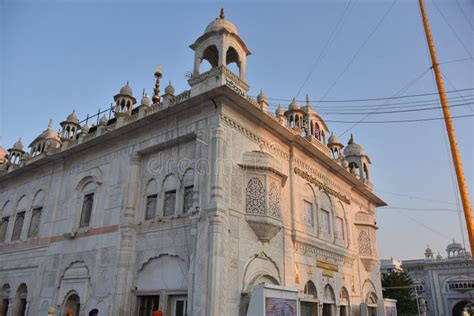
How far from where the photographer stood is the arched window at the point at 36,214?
19594mm

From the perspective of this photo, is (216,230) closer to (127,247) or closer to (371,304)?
(127,247)

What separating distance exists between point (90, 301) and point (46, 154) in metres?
9.30

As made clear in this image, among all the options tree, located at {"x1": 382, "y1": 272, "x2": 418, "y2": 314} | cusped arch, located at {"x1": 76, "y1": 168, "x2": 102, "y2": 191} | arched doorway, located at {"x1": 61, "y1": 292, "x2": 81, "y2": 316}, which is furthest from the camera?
tree, located at {"x1": 382, "y1": 272, "x2": 418, "y2": 314}

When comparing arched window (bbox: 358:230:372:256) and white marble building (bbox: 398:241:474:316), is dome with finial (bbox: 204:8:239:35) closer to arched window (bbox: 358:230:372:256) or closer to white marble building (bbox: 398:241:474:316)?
arched window (bbox: 358:230:372:256)

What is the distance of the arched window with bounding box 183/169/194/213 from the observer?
13.6 m

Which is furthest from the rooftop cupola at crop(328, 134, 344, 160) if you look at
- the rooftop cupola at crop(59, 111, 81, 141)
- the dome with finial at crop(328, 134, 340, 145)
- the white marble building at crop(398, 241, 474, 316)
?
the white marble building at crop(398, 241, 474, 316)

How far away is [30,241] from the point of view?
19.2 meters

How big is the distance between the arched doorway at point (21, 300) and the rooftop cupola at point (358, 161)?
Answer: 1979 centimetres

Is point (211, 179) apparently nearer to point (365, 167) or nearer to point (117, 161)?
point (117, 161)

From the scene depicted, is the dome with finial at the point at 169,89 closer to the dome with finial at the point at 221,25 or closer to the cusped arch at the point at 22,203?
the dome with finial at the point at 221,25

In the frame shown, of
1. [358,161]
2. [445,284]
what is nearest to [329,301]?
[358,161]

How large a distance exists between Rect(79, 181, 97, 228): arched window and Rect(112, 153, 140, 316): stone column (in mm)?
2695

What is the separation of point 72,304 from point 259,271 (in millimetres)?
8253

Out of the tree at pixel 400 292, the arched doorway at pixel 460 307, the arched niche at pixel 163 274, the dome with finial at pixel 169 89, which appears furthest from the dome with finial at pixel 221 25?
the arched doorway at pixel 460 307
